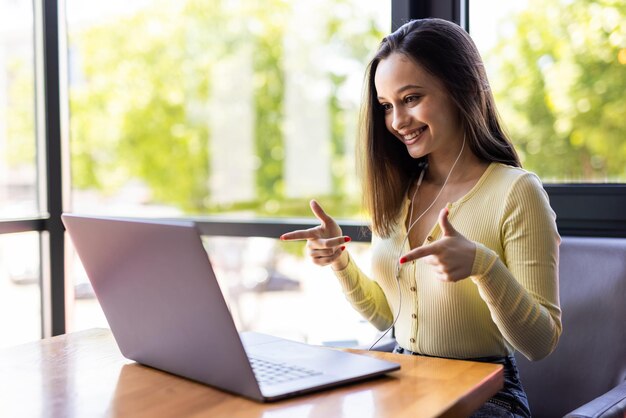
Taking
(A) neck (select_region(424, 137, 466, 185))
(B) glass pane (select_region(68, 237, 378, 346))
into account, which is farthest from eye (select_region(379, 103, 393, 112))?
(B) glass pane (select_region(68, 237, 378, 346))

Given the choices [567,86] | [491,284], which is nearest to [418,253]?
[491,284]

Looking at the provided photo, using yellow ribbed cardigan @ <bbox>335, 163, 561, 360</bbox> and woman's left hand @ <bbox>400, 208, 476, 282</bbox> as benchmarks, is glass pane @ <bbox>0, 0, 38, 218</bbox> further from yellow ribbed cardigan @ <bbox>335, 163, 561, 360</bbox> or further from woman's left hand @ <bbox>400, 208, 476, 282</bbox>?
woman's left hand @ <bbox>400, 208, 476, 282</bbox>

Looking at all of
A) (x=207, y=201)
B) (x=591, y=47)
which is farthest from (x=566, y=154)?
(x=207, y=201)

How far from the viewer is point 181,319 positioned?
1.03m

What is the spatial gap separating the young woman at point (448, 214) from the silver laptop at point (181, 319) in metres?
0.30

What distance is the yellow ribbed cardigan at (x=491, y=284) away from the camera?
4.20ft

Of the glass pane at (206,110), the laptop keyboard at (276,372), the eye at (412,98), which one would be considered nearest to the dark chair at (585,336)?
the eye at (412,98)

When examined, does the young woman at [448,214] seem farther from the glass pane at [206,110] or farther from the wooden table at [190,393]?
the glass pane at [206,110]

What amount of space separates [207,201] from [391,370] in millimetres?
2680

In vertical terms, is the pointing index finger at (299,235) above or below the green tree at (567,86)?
below

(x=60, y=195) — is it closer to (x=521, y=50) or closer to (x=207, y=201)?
(x=207, y=201)

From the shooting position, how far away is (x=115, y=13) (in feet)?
11.9

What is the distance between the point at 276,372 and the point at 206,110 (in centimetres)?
278

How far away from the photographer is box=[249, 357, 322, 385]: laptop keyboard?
3.41ft
